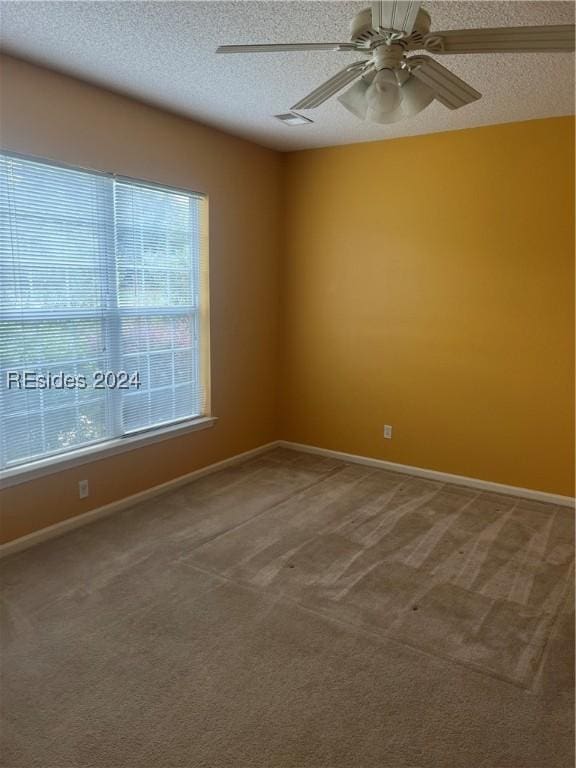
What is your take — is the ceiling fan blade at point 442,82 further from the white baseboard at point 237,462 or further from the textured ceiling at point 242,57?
the white baseboard at point 237,462

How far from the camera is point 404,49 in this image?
5.85 feet

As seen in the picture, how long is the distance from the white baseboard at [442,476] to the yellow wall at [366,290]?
0.06 meters

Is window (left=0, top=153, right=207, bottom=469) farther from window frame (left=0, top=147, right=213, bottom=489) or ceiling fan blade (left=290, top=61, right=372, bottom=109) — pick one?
ceiling fan blade (left=290, top=61, right=372, bottom=109)

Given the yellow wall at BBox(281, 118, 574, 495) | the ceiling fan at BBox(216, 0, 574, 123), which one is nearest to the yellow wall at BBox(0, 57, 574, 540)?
the yellow wall at BBox(281, 118, 574, 495)

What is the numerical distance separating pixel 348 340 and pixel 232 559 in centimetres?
232

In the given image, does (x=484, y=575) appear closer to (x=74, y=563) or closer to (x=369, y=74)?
(x=74, y=563)

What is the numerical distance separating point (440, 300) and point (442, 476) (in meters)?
1.39

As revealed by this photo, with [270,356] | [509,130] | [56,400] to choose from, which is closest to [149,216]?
[56,400]

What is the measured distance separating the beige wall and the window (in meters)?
0.15

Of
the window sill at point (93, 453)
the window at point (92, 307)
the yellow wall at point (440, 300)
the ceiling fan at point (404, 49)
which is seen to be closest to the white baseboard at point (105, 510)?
the window sill at point (93, 453)

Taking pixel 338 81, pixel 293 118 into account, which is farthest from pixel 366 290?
pixel 338 81

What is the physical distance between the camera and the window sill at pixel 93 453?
3.05 m

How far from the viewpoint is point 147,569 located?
2.91m

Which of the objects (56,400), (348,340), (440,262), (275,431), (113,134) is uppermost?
(113,134)
